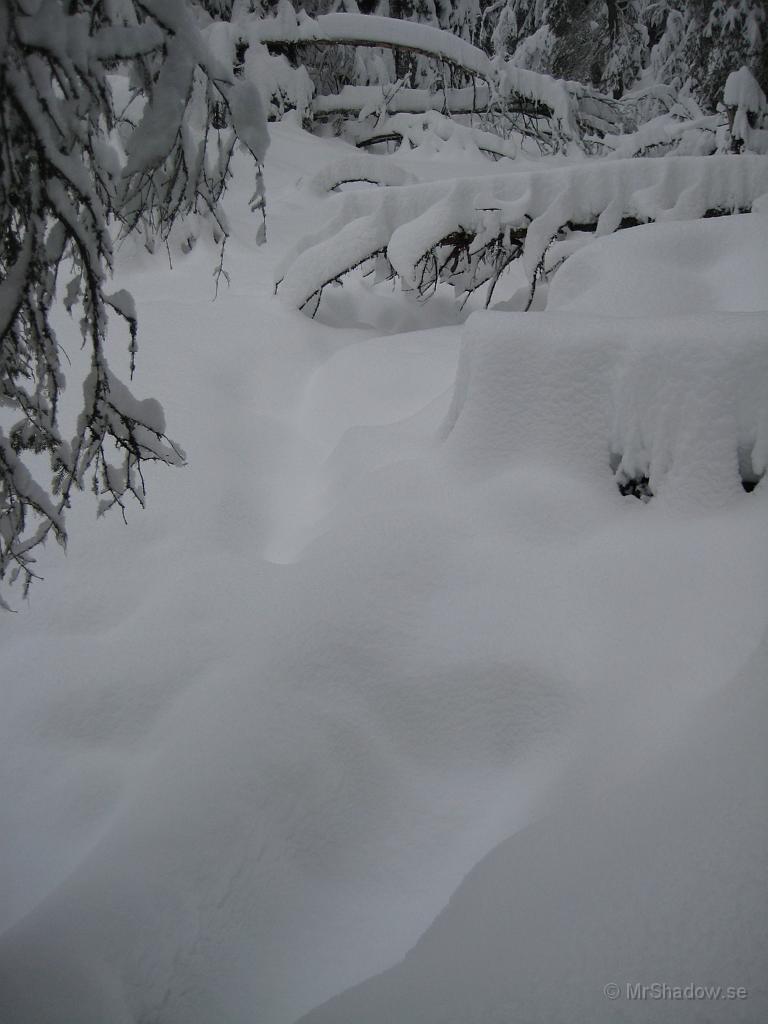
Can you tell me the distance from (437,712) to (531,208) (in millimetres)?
4539

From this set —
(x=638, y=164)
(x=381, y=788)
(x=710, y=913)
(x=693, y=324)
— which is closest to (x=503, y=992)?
(x=710, y=913)

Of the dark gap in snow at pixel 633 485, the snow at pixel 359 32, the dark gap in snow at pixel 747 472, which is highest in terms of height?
the snow at pixel 359 32

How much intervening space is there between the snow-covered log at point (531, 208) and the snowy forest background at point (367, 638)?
3.96 ft

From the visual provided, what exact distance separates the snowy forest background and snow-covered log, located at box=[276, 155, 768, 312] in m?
1.21

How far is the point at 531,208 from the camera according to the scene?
5199mm

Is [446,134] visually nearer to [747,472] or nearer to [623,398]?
[623,398]

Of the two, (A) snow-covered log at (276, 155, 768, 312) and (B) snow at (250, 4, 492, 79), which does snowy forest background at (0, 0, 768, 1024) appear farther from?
(B) snow at (250, 4, 492, 79)

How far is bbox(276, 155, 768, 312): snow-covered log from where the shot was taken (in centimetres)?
505

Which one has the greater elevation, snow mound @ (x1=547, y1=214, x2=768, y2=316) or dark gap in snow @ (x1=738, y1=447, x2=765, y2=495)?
snow mound @ (x1=547, y1=214, x2=768, y2=316)

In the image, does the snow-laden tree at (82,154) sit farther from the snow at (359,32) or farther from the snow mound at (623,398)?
the snow at (359,32)

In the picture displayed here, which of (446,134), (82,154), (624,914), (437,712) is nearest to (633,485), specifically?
(437,712)

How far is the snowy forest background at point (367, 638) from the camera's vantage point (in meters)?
1.36

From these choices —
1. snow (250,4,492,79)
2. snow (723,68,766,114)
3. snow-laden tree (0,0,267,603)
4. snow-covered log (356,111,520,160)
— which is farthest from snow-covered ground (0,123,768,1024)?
snow-covered log (356,111,520,160)

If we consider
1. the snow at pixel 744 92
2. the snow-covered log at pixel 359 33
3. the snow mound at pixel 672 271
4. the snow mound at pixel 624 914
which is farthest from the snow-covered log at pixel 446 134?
the snow mound at pixel 624 914
